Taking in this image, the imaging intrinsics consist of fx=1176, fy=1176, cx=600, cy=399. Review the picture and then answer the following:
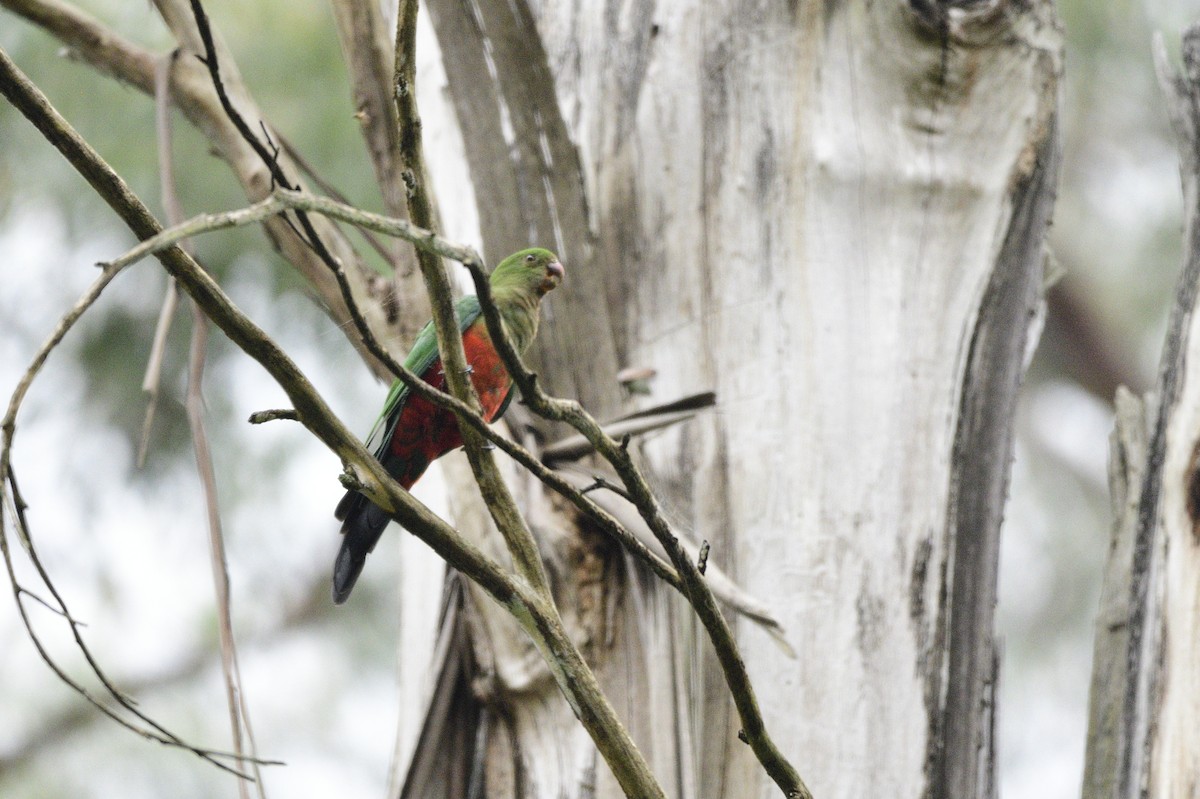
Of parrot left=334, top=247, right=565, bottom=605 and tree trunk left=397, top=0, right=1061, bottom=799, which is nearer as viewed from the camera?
tree trunk left=397, top=0, right=1061, bottom=799

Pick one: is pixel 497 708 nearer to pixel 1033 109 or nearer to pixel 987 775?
pixel 987 775

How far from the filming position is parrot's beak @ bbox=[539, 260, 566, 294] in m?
2.50

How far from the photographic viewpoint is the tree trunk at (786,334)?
2.31m

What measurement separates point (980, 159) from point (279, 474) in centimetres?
500

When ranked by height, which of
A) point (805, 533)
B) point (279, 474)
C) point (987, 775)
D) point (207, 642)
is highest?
point (279, 474)

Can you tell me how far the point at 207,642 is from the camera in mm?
7457

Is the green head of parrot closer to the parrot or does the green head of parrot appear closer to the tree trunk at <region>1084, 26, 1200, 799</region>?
the parrot

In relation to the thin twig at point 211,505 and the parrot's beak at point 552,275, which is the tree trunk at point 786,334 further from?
the thin twig at point 211,505

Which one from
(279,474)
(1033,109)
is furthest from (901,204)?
(279,474)

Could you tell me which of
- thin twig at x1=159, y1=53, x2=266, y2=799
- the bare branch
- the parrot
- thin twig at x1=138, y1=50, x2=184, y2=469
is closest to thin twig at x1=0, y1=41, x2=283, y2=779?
the bare branch

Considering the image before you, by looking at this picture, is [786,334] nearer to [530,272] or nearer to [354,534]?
[530,272]

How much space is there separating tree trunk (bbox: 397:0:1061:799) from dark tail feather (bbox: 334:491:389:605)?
265 mm

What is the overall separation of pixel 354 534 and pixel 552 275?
27.1 inches

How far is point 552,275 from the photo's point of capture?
2.51m
